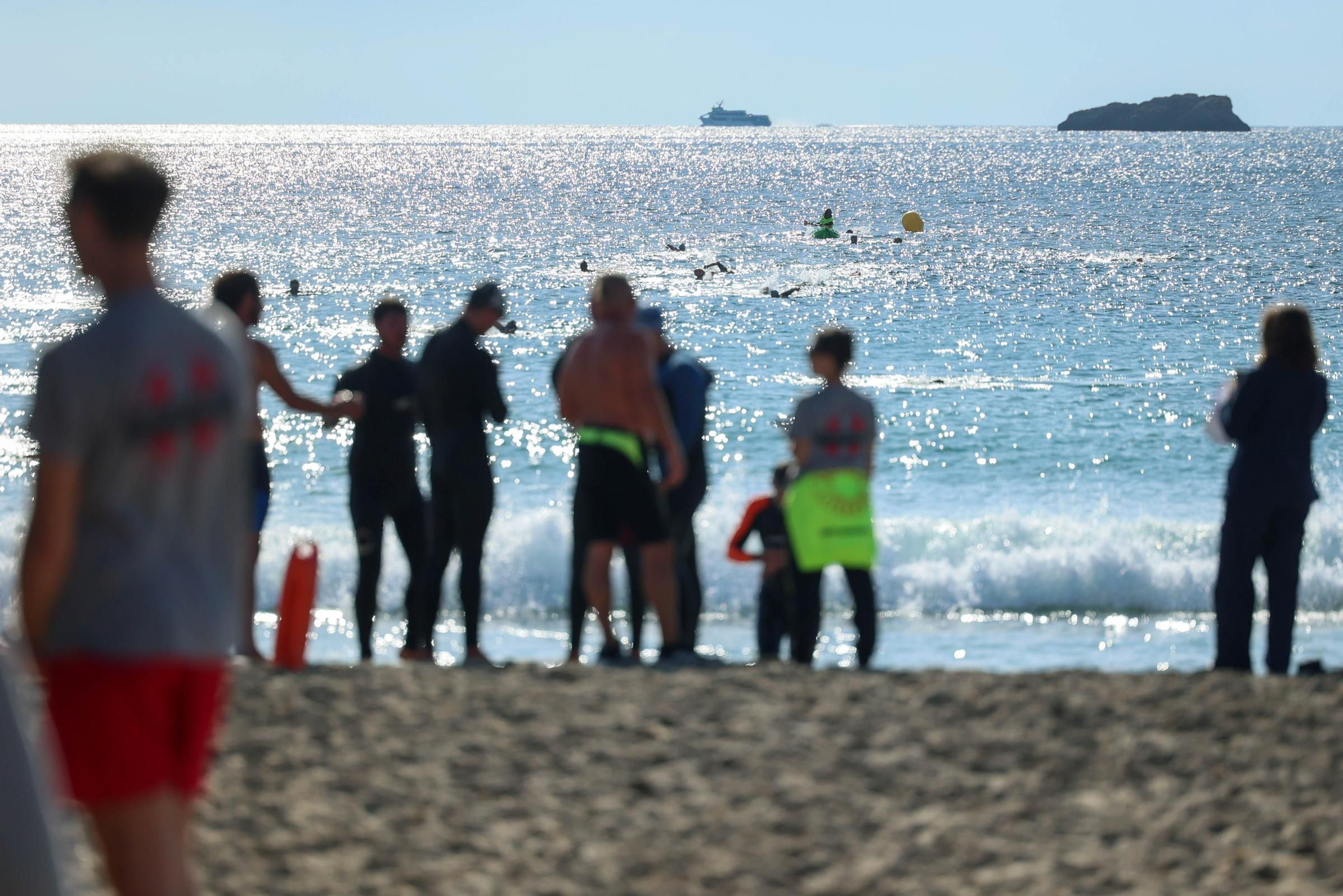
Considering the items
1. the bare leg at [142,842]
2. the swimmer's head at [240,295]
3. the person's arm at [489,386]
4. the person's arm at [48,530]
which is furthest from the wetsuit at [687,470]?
the person's arm at [48,530]

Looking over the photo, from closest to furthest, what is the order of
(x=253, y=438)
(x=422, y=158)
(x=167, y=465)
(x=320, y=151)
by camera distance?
1. (x=167, y=465)
2. (x=253, y=438)
3. (x=422, y=158)
4. (x=320, y=151)

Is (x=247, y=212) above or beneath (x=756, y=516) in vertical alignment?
above

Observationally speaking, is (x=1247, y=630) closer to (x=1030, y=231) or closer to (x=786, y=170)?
(x=1030, y=231)

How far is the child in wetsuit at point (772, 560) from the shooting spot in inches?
264

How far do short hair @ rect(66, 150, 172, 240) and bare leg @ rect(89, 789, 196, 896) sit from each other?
876 millimetres

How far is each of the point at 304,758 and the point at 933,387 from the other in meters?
21.5

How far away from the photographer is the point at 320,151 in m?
200

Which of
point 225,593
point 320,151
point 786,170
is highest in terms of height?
point 320,151

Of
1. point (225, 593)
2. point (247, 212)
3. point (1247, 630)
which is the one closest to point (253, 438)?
point (225, 593)

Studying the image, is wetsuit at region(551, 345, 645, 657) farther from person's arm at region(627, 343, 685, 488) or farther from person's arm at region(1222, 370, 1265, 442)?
person's arm at region(1222, 370, 1265, 442)

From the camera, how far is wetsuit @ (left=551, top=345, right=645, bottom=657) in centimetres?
616

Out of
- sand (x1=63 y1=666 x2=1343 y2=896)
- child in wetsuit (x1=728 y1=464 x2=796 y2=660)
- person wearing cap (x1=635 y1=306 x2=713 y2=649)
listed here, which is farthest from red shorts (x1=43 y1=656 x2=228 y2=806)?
child in wetsuit (x1=728 y1=464 x2=796 y2=660)

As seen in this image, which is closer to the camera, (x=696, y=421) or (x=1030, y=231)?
(x=696, y=421)

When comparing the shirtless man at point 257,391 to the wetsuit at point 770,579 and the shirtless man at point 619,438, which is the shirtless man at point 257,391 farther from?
the wetsuit at point 770,579
